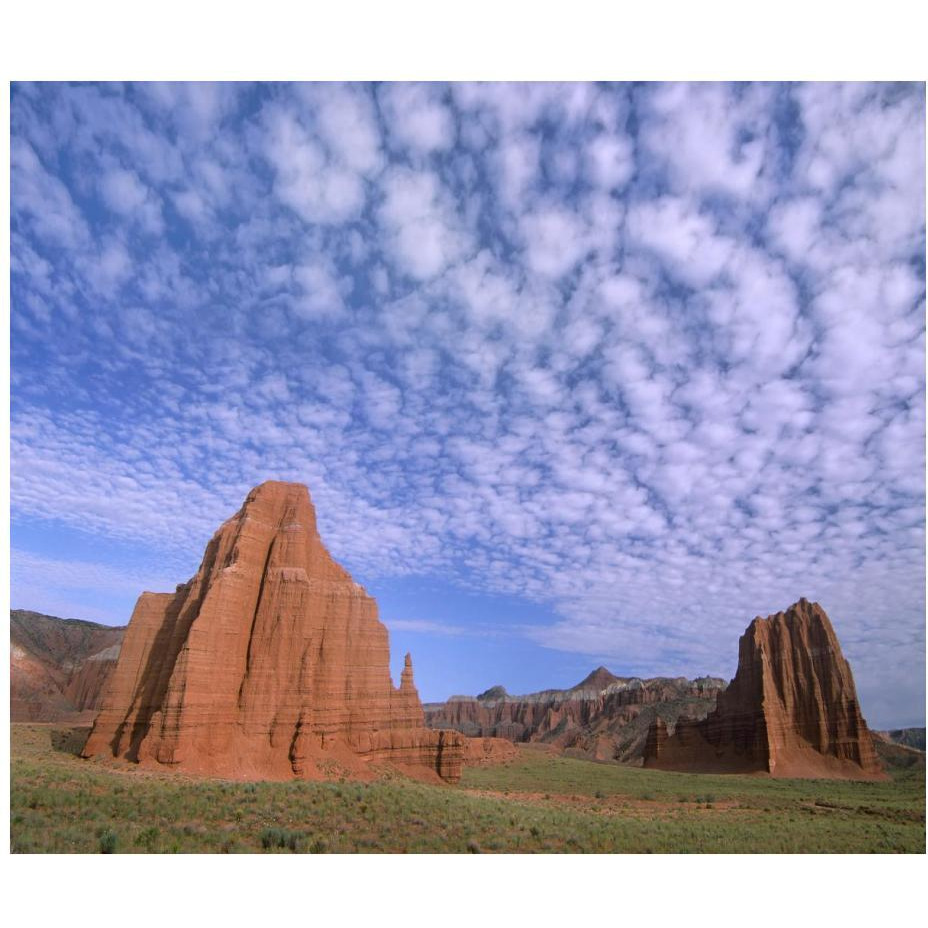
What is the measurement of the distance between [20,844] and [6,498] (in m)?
8.42

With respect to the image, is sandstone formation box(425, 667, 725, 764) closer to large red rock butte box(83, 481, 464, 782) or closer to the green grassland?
large red rock butte box(83, 481, 464, 782)

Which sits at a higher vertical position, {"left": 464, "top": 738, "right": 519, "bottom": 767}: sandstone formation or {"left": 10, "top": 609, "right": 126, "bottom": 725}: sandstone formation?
{"left": 10, "top": 609, "right": 126, "bottom": 725}: sandstone formation

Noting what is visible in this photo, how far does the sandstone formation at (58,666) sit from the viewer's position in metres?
78.9

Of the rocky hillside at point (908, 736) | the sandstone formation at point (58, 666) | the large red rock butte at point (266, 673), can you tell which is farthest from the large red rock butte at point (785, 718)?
the sandstone formation at point (58, 666)

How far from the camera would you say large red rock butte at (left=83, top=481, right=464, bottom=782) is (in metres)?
33.4

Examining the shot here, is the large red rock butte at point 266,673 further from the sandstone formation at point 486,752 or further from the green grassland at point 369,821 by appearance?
the sandstone formation at point 486,752

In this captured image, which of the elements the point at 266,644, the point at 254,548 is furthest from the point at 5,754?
the point at 254,548

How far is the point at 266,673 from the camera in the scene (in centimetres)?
3634

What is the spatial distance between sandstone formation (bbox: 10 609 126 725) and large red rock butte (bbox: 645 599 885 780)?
72.4 metres

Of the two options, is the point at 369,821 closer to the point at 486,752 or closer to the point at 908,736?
the point at 486,752

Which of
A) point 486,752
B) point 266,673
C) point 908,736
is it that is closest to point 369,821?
point 266,673

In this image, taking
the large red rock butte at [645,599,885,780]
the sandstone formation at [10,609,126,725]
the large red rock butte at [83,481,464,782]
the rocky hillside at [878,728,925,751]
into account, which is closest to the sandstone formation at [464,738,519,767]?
the large red rock butte at [645,599,885,780]

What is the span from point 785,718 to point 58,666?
354ft

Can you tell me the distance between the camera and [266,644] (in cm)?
3706
